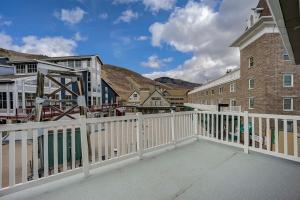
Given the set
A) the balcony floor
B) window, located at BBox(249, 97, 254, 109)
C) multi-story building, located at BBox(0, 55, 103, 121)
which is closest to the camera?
the balcony floor

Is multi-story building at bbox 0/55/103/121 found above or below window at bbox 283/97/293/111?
above

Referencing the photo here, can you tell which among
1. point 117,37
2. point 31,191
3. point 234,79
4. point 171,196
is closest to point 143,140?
point 171,196

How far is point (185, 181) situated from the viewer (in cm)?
318

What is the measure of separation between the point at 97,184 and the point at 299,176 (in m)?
3.03

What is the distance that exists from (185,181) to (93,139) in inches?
64.4

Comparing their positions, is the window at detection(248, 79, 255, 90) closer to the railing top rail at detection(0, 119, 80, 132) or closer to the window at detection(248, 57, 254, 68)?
the window at detection(248, 57, 254, 68)

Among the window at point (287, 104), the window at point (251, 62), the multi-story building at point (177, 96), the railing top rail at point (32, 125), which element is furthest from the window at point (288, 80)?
the multi-story building at point (177, 96)

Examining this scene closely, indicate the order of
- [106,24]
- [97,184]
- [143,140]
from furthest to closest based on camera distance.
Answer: [106,24] → [143,140] → [97,184]

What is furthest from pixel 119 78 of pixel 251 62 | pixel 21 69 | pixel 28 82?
pixel 251 62

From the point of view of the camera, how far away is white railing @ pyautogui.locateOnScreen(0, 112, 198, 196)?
2.72m

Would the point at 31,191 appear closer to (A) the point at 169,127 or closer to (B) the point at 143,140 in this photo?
(B) the point at 143,140

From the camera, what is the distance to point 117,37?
18828mm

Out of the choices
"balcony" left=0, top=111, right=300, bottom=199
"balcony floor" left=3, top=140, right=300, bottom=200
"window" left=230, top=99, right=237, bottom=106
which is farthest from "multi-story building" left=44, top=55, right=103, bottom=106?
"balcony floor" left=3, top=140, right=300, bottom=200

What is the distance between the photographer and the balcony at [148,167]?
273 centimetres
